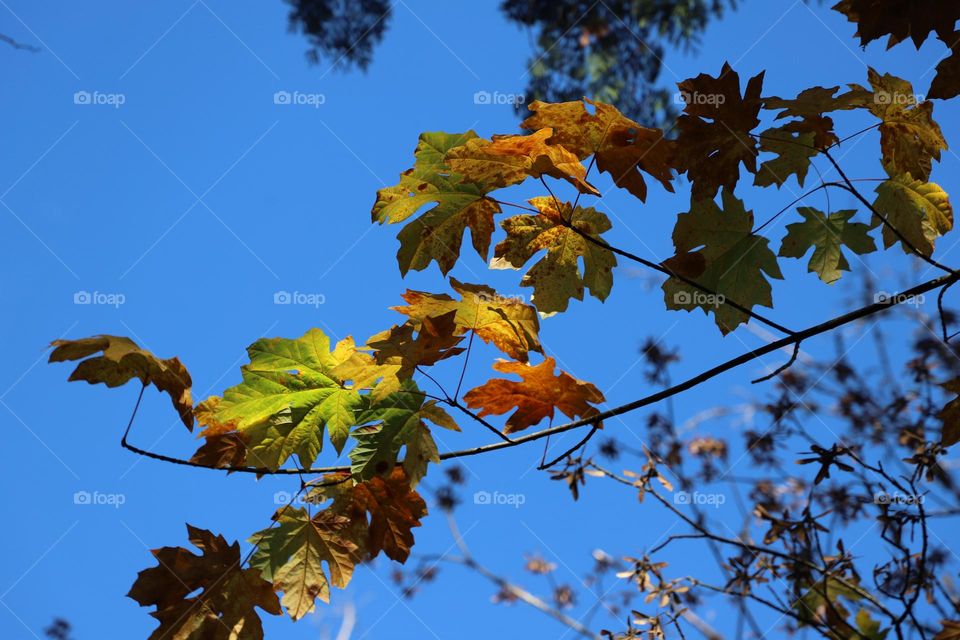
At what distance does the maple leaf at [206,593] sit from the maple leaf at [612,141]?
116 centimetres

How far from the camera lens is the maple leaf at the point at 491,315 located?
1649 millimetres

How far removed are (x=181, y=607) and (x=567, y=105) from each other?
4.52ft

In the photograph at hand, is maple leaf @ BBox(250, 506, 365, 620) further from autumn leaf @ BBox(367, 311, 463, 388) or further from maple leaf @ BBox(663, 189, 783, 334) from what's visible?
maple leaf @ BBox(663, 189, 783, 334)

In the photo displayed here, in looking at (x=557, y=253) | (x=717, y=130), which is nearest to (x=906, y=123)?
(x=717, y=130)

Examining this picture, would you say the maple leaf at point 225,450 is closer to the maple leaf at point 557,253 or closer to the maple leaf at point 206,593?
the maple leaf at point 206,593

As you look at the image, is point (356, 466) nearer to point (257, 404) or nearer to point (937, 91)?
point (257, 404)

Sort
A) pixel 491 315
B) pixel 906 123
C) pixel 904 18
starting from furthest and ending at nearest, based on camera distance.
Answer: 1. pixel 906 123
2. pixel 491 315
3. pixel 904 18

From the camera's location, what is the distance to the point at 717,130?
1.60 metres

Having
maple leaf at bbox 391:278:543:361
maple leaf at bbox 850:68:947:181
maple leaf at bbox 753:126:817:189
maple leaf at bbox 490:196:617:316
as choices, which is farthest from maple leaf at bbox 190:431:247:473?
maple leaf at bbox 850:68:947:181

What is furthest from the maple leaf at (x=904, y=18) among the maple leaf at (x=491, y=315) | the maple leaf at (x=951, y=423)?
the maple leaf at (x=491, y=315)

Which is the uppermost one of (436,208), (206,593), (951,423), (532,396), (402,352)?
(951,423)

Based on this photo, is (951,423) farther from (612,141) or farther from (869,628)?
(612,141)

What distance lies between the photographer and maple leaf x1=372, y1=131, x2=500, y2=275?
1.71m

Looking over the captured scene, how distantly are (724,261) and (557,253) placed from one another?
1.25 ft
